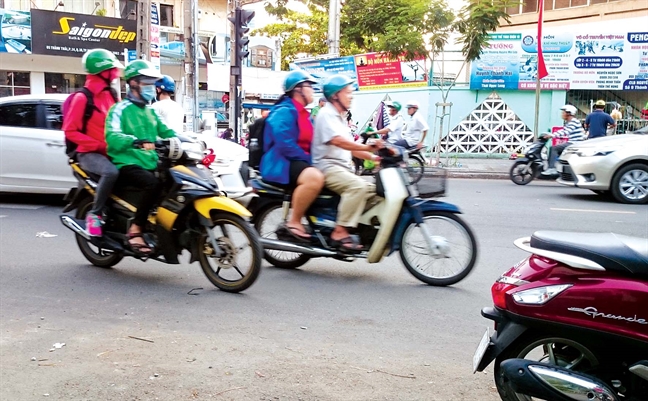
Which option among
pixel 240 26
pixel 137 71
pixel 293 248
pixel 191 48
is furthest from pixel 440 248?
pixel 191 48

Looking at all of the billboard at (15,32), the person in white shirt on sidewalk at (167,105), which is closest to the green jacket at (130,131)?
the person in white shirt on sidewalk at (167,105)

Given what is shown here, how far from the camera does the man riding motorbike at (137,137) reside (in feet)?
17.7

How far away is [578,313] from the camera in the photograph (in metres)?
2.80

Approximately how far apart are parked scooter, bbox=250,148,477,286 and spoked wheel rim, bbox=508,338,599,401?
7.80 ft

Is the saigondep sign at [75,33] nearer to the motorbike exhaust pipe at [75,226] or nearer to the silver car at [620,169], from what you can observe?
the silver car at [620,169]

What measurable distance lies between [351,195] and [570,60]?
52.0 ft

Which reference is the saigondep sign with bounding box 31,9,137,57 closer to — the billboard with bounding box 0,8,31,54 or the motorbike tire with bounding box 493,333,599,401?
the billboard with bounding box 0,8,31,54

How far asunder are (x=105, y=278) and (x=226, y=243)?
53.6 inches

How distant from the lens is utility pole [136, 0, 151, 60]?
15352 mm

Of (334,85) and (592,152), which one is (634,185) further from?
(334,85)

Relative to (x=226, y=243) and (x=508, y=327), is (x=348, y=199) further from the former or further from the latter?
(x=508, y=327)

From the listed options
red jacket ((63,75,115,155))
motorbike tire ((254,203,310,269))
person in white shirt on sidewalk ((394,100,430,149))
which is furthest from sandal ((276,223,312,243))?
person in white shirt on sidewalk ((394,100,430,149))

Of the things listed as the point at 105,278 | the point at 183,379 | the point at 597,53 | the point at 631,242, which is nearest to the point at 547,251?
the point at 631,242

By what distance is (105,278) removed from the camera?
583 centimetres
